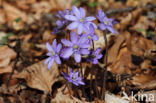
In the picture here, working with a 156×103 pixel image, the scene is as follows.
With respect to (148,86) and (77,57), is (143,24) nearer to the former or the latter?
(148,86)

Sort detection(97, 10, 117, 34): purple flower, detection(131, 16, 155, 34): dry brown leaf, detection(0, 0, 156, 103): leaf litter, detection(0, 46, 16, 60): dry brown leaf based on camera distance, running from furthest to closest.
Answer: detection(131, 16, 155, 34): dry brown leaf, detection(0, 46, 16, 60): dry brown leaf, detection(0, 0, 156, 103): leaf litter, detection(97, 10, 117, 34): purple flower

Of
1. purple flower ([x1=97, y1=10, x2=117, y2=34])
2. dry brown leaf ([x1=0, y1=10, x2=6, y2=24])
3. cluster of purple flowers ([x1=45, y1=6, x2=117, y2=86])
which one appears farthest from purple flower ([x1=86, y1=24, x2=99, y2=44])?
dry brown leaf ([x1=0, y1=10, x2=6, y2=24])

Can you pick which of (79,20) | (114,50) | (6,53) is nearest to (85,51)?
(79,20)

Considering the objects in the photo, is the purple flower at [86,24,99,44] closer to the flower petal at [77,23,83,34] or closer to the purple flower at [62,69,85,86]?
the flower petal at [77,23,83,34]

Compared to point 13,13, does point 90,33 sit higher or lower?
lower

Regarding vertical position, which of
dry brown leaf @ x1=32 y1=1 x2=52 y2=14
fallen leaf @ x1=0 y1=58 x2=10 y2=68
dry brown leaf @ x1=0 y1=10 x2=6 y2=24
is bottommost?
fallen leaf @ x1=0 y1=58 x2=10 y2=68

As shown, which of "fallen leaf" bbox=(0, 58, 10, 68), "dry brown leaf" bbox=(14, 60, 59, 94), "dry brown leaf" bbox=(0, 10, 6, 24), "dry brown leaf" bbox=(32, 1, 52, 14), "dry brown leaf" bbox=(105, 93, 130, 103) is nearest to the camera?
"dry brown leaf" bbox=(105, 93, 130, 103)

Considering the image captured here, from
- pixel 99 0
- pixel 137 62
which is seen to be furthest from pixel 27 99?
pixel 99 0

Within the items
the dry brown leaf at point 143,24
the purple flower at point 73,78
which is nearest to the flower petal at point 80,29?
the purple flower at point 73,78

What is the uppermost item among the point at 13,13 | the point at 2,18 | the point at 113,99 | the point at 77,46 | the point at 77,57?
the point at 13,13

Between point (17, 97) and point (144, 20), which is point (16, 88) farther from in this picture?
point (144, 20)
